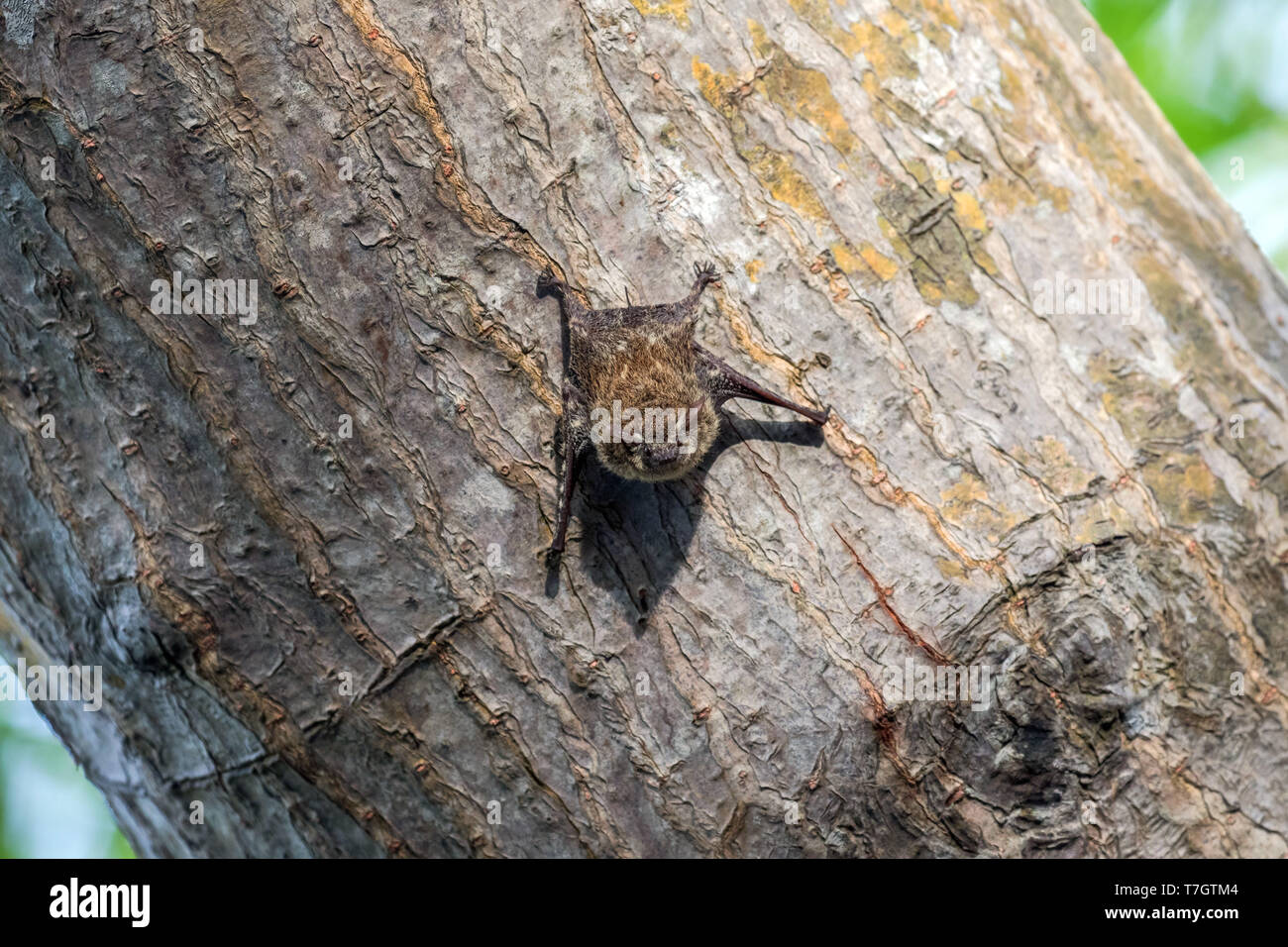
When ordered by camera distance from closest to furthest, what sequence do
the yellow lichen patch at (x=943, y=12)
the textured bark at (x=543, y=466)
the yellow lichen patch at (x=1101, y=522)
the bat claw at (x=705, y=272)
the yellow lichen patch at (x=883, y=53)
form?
the textured bark at (x=543, y=466) → the bat claw at (x=705, y=272) → the yellow lichen patch at (x=1101, y=522) → the yellow lichen patch at (x=883, y=53) → the yellow lichen patch at (x=943, y=12)

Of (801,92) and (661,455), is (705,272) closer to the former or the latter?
(661,455)

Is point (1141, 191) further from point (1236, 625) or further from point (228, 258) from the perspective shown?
point (228, 258)

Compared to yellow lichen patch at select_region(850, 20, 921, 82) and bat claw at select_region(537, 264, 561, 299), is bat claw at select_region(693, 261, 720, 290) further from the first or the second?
yellow lichen patch at select_region(850, 20, 921, 82)

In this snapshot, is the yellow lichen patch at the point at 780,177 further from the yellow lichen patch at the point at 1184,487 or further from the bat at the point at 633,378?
the yellow lichen patch at the point at 1184,487

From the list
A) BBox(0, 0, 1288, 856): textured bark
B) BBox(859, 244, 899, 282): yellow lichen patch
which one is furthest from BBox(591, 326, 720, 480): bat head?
BBox(859, 244, 899, 282): yellow lichen patch

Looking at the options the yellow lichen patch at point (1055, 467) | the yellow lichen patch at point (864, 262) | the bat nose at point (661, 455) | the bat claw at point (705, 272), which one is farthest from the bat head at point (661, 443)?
the yellow lichen patch at point (1055, 467)

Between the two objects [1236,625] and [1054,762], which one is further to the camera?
[1236,625]
